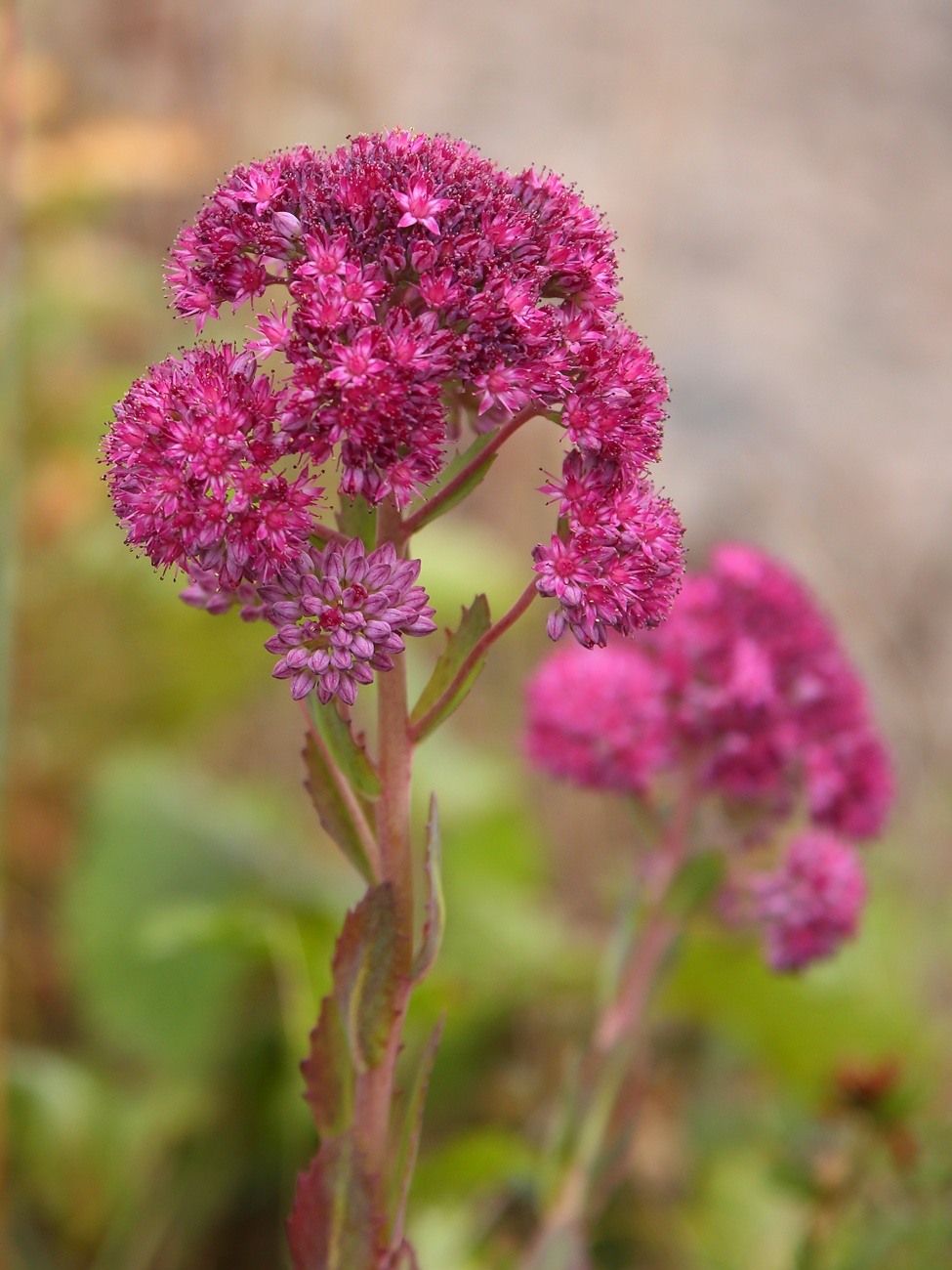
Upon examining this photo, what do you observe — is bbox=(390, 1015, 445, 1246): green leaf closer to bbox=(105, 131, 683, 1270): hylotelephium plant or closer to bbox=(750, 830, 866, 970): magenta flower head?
bbox=(105, 131, 683, 1270): hylotelephium plant

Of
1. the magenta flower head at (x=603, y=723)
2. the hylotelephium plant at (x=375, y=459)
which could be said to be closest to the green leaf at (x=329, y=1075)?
the hylotelephium plant at (x=375, y=459)

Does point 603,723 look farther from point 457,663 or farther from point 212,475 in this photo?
point 212,475

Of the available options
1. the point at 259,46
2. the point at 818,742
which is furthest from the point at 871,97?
the point at 818,742

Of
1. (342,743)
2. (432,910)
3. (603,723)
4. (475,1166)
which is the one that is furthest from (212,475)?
(475,1166)

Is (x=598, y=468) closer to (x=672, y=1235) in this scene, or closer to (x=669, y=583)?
(x=669, y=583)

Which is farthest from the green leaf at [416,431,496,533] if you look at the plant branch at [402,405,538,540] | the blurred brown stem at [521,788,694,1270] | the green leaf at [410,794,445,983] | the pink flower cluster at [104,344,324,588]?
the blurred brown stem at [521,788,694,1270]

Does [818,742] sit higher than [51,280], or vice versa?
[51,280]

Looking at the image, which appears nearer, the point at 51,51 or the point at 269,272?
the point at 269,272
